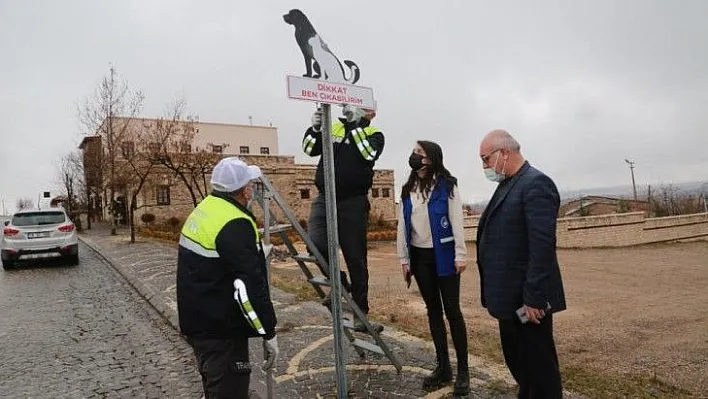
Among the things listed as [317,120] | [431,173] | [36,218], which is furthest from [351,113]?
[36,218]

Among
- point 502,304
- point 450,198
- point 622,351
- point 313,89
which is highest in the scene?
point 313,89

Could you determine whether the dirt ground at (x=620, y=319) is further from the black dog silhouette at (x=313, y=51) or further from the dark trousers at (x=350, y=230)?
A: the black dog silhouette at (x=313, y=51)

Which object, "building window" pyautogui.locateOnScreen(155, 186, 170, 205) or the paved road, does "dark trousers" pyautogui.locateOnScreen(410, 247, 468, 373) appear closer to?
the paved road

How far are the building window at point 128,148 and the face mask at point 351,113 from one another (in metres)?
21.8

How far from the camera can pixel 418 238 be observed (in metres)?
3.97

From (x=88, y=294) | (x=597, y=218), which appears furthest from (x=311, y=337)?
(x=597, y=218)

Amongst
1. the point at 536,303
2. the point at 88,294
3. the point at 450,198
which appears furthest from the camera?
the point at 88,294

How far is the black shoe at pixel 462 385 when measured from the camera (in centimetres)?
377

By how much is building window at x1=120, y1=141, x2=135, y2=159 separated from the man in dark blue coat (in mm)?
23002

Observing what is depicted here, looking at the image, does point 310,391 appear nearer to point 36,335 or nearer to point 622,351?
point 622,351

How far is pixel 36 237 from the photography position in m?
13.4

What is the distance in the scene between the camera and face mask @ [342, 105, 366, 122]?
149 inches

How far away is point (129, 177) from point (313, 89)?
23404mm

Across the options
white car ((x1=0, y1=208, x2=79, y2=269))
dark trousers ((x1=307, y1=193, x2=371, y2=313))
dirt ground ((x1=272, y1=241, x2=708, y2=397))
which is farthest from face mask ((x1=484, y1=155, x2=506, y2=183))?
white car ((x1=0, y1=208, x2=79, y2=269))
